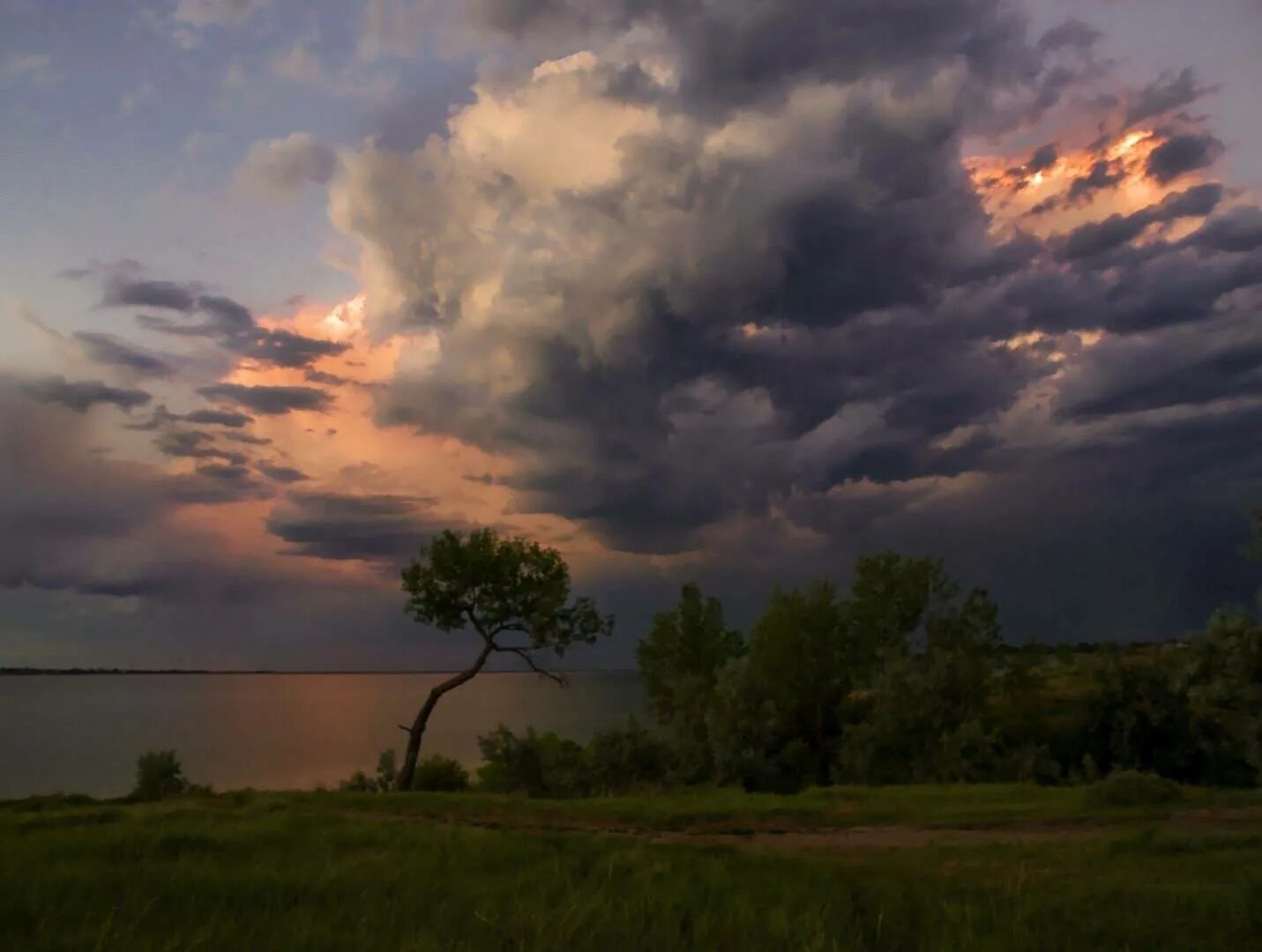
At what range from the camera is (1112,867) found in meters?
13.0

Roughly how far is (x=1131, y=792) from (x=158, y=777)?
33.8 m

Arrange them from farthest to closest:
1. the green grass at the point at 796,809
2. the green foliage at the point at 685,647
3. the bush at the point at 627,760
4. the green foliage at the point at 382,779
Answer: the green foliage at the point at 685,647 < the green foliage at the point at 382,779 < the bush at the point at 627,760 < the green grass at the point at 796,809

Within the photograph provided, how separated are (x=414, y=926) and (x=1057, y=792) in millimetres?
25160

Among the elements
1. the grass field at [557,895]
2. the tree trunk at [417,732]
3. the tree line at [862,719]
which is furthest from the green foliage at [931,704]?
the grass field at [557,895]

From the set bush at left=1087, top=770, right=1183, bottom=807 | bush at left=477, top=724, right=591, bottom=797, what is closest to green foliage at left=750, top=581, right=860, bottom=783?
bush at left=477, top=724, right=591, bottom=797

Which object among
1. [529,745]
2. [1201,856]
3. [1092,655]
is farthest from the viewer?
[1092,655]

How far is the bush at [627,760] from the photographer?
127ft

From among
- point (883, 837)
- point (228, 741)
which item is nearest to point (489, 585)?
point (883, 837)

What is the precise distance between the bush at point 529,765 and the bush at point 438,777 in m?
1.84

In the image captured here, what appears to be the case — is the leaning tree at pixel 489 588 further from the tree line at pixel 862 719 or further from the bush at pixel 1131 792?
the bush at pixel 1131 792

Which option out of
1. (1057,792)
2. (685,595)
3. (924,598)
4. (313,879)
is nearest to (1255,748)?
(1057,792)

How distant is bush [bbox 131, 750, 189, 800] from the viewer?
36.0 meters

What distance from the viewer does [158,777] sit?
36.5 m

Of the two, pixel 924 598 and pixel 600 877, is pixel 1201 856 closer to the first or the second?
pixel 600 877
